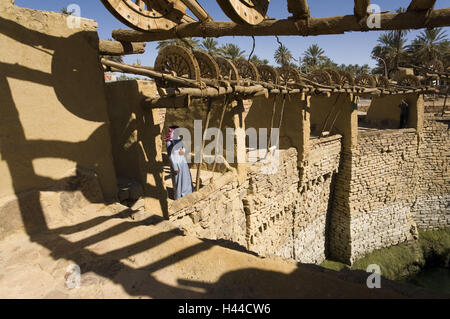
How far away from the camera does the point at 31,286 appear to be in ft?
7.59

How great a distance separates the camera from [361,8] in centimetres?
230

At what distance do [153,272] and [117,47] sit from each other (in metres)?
3.65

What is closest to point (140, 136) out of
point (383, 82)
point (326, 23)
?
point (326, 23)

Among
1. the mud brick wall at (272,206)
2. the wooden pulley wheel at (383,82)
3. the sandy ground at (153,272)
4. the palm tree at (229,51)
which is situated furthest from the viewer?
the palm tree at (229,51)

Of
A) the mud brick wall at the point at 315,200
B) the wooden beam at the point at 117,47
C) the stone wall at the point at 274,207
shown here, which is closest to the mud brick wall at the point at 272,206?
the stone wall at the point at 274,207

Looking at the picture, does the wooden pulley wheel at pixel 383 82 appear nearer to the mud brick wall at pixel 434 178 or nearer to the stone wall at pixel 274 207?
the mud brick wall at pixel 434 178

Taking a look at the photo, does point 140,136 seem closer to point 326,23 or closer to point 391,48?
point 326,23

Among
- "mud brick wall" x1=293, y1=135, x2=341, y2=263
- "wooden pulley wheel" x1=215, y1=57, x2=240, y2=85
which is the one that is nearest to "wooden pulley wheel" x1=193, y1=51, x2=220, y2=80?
"wooden pulley wheel" x1=215, y1=57, x2=240, y2=85

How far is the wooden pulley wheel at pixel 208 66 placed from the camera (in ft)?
19.9

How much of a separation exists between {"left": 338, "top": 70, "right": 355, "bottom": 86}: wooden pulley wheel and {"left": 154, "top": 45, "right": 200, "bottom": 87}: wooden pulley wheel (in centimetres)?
724

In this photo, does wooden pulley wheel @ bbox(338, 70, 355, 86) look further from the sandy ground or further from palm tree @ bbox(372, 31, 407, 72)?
palm tree @ bbox(372, 31, 407, 72)

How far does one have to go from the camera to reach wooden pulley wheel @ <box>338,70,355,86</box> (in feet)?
34.8

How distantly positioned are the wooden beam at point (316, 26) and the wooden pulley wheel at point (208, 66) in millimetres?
2577
